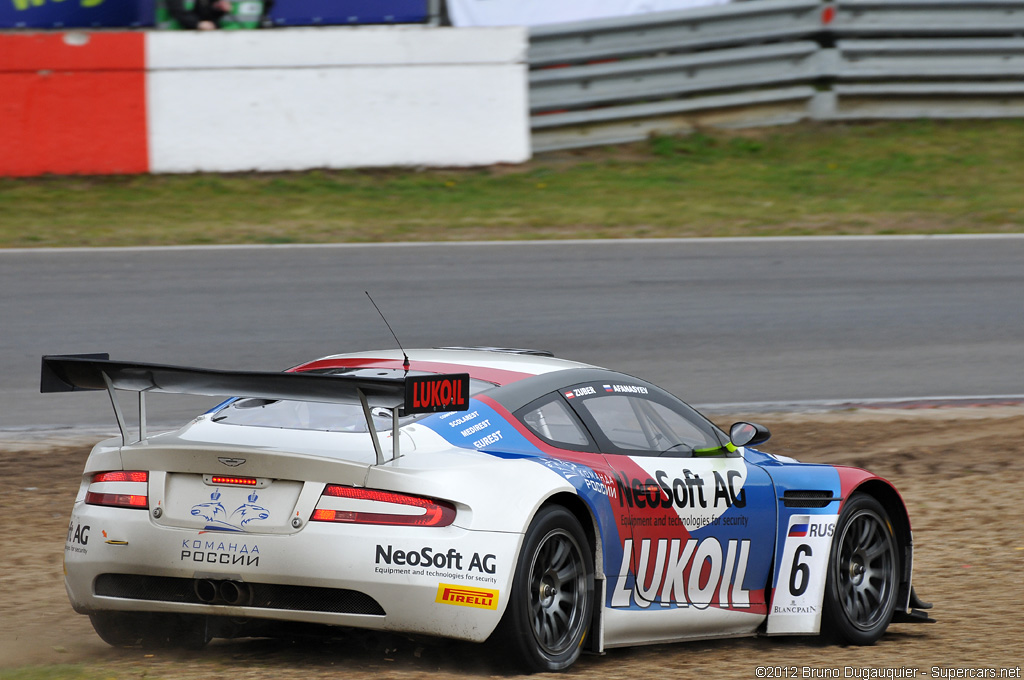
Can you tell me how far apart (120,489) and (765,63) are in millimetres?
15498

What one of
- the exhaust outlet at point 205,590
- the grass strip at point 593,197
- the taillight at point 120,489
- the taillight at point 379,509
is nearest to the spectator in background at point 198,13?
the grass strip at point 593,197

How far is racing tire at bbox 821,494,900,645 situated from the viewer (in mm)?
6172

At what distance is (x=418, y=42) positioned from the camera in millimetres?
17406

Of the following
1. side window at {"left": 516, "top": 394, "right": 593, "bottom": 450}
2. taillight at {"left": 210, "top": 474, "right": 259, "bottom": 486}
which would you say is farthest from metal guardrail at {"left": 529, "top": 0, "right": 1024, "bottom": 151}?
taillight at {"left": 210, "top": 474, "right": 259, "bottom": 486}

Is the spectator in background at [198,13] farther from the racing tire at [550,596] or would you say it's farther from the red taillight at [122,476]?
the racing tire at [550,596]

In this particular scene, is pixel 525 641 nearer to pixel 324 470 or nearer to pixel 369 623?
pixel 369 623

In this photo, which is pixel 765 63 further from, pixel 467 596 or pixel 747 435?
pixel 467 596

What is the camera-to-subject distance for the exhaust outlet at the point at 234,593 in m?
4.85

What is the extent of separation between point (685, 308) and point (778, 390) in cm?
212

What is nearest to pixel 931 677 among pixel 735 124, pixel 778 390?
pixel 778 390

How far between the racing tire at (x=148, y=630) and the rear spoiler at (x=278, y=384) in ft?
2.32

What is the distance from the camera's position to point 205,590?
4.89 metres

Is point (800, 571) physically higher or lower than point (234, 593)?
lower

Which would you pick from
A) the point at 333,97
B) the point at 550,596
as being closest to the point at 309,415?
the point at 550,596
